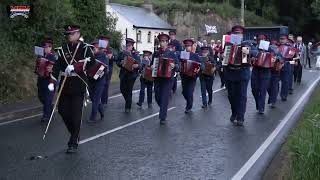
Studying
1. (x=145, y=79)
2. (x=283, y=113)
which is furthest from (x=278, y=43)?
(x=145, y=79)

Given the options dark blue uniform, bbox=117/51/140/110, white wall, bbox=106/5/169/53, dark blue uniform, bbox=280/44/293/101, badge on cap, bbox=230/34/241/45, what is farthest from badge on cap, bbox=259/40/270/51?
white wall, bbox=106/5/169/53

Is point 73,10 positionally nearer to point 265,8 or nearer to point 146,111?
point 146,111

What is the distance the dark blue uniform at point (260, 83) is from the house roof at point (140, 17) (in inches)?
1141

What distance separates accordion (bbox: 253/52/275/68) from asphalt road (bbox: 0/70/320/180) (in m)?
1.23

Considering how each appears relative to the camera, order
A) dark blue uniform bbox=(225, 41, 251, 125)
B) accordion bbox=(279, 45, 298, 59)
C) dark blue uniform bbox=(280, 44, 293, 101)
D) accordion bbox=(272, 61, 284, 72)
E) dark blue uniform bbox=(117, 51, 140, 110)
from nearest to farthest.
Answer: dark blue uniform bbox=(225, 41, 251, 125) → dark blue uniform bbox=(117, 51, 140, 110) → accordion bbox=(272, 61, 284, 72) → accordion bbox=(279, 45, 298, 59) → dark blue uniform bbox=(280, 44, 293, 101)

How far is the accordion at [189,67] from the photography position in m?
14.7

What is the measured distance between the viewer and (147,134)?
11578mm

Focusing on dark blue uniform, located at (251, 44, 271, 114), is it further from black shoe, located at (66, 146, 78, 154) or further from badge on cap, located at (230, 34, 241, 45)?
black shoe, located at (66, 146, 78, 154)

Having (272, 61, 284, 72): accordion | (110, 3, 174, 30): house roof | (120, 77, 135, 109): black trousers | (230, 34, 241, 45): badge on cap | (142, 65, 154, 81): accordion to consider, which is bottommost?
(120, 77, 135, 109): black trousers

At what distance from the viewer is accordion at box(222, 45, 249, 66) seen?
12828 millimetres

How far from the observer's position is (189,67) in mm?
14781

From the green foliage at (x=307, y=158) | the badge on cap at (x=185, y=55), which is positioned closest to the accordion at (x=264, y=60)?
the badge on cap at (x=185, y=55)

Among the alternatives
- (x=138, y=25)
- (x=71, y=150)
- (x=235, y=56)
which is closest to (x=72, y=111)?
(x=71, y=150)

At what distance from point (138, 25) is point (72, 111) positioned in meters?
34.7
